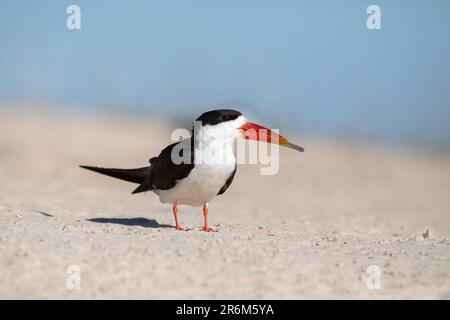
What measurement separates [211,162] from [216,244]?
94 centimetres

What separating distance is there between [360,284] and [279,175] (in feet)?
42.3

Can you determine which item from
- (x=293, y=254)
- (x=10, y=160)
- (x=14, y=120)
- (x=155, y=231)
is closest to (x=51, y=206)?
(x=155, y=231)

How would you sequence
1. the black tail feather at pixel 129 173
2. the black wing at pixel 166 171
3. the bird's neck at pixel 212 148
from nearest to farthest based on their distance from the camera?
the bird's neck at pixel 212 148 → the black wing at pixel 166 171 → the black tail feather at pixel 129 173

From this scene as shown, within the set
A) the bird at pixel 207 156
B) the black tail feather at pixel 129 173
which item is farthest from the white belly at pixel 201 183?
the black tail feather at pixel 129 173

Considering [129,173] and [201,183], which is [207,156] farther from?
[129,173]

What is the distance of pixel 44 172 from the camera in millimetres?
13797

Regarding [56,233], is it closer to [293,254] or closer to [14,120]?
[293,254]

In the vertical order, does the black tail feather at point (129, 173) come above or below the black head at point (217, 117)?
below

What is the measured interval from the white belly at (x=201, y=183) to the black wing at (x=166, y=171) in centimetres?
5

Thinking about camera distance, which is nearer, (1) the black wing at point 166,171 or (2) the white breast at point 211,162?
(2) the white breast at point 211,162

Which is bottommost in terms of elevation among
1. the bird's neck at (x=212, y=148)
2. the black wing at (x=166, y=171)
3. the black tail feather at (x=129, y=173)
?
the black tail feather at (x=129, y=173)

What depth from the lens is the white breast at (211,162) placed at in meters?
5.86

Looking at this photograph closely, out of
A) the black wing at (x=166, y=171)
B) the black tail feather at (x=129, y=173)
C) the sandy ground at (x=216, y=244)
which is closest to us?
the sandy ground at (x=216, y=244)

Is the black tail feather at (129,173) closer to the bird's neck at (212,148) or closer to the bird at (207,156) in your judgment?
the bird at (207,156)
